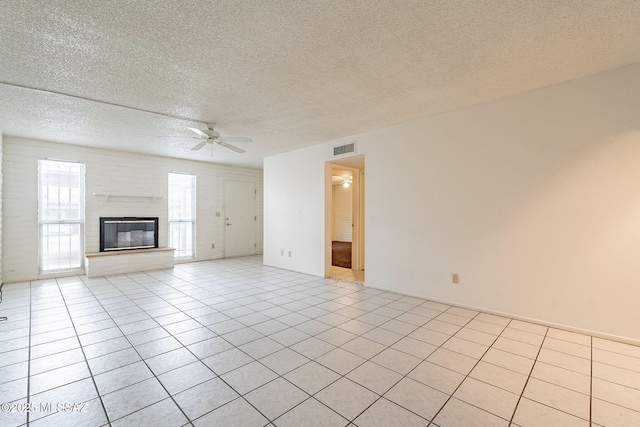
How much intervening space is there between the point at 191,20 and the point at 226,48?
0.37 m

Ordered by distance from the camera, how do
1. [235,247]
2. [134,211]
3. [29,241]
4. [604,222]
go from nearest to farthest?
[604,222] → [29,241] → [134,211] → [235,247]

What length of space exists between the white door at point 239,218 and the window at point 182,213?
912 mm

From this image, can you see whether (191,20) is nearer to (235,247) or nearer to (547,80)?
(547,80)

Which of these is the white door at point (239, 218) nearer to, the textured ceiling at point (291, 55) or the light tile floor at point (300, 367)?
the textured ceiling at point (291, 55)

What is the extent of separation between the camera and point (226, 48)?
237cm

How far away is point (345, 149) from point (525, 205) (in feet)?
9.47

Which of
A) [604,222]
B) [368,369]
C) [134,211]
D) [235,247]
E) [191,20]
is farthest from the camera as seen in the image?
[235,247]

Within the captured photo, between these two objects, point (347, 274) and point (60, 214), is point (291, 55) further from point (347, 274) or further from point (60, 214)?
point (60, 214)

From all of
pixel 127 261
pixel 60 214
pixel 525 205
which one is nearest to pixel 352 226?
pixel 525 205

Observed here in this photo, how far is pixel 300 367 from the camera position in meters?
2.26

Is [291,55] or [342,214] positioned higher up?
[291,55]

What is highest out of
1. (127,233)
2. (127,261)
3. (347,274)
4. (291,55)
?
(291,55)

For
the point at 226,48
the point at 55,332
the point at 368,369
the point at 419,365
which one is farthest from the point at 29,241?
the point at 419,365

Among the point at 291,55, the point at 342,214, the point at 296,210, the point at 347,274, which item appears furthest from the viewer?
the point at 342,214
